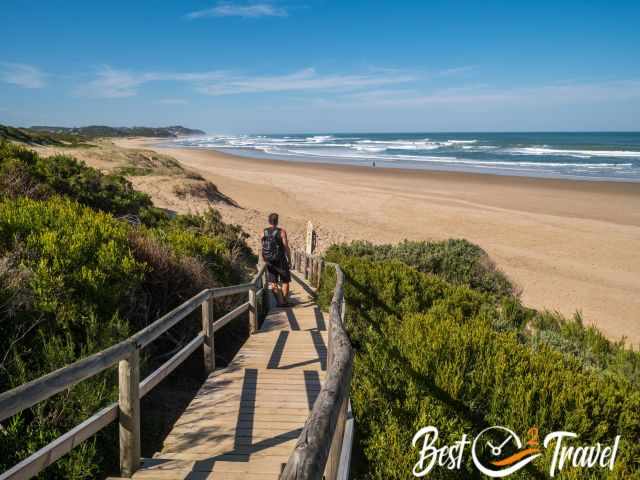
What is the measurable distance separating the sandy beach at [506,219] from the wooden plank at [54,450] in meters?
10.8

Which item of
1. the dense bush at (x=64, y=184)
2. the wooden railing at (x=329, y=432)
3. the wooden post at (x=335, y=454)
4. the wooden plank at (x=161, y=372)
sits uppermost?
the dense bush at (x=64, y=184)

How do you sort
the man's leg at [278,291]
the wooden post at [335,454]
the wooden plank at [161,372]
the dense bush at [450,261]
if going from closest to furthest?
1. the wooden post at [335,454]
2. the wooden plank at [161,372]
3. the man's leg at [278,291]
4. the dense bush at [450,261]

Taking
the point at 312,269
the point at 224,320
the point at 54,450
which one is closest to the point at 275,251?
the point at 312,269

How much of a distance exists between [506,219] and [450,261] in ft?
38.5

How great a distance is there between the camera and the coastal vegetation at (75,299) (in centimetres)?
326

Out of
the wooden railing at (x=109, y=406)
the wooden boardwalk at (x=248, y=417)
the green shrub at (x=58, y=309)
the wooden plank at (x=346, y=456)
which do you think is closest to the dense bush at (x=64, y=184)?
the green shrub at (x=58, y=309)

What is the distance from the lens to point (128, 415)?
10.2 ft

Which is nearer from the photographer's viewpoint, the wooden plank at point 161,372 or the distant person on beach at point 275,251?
the wooden plank at point 161,372

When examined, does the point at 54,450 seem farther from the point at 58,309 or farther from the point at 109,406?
the point at 58,309

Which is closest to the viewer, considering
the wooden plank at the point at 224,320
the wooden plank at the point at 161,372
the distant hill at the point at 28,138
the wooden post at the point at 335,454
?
the wooden post at the point at 335,454

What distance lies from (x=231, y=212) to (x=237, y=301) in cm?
1280

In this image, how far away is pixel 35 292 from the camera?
13.4ft

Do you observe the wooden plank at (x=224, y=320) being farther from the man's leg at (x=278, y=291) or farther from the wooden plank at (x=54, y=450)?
the wooden plank at (x=54, y=450)

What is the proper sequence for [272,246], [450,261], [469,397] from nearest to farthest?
[469,397]
[272,246]
[450,261]
